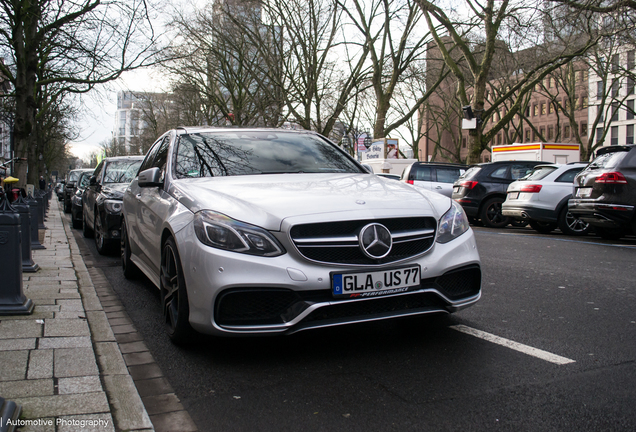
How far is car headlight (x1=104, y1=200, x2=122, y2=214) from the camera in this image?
30.6 ft

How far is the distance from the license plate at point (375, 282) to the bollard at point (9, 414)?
172cm

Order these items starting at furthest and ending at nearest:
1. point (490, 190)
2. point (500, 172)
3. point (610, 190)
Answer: point (500, 172)
point (490, 190)
point (610, 190)

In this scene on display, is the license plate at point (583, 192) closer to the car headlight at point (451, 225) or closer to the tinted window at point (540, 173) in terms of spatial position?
the tinted window at point (540, 173)

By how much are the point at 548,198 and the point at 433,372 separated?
1070cm

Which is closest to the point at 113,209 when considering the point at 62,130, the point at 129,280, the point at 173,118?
the point at 129,280

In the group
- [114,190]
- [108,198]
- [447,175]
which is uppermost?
[447,175]

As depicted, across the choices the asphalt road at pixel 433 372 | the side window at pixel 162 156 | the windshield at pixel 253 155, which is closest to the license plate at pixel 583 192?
the asphalt road at pixel 433 372

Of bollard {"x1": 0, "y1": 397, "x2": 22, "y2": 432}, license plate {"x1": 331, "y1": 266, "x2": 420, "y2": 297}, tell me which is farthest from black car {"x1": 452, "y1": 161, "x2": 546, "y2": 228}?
bollard {"x1": 0, "y1": 397, "x2": 22, "y2": 432}

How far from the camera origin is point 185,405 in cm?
324

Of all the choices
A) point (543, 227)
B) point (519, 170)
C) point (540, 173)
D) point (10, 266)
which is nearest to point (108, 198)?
point (10, 266)

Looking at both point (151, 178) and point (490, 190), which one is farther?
point (490, 190)

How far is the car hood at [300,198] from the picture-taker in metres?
3.80

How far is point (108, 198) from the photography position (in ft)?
31.3

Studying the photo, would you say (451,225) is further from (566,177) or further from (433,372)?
(566,177)
